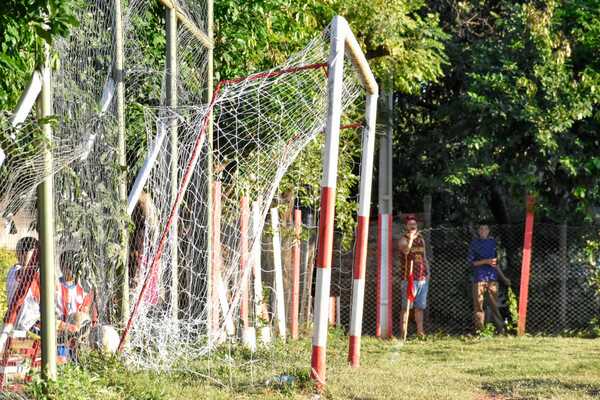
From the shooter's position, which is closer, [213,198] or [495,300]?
[213,198]

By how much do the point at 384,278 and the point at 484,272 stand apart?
153cm

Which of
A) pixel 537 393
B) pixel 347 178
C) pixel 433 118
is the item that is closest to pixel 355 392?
pixel 537 393

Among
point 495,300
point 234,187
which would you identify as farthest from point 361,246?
point 495,300

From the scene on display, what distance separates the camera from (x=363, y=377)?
381 inches

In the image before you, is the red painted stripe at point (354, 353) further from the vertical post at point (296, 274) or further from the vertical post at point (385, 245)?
the vertical post at point (385, 245)

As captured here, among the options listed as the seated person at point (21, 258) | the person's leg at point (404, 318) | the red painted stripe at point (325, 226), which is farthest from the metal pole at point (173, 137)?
the person's leg at point (404, 318)

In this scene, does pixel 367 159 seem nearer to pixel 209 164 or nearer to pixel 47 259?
pixel 209 164

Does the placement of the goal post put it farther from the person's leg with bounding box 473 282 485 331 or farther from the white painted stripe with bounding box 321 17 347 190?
the person's leg with bounding box 473 282 485 331

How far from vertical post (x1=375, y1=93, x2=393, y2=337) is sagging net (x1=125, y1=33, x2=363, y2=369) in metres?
5.18

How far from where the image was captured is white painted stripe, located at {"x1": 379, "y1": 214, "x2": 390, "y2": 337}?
16.1 meters

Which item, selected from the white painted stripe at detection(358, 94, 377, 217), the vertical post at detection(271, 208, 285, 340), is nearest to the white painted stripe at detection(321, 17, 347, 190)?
the white painted stripe at detection(358, 94, 377, 217)

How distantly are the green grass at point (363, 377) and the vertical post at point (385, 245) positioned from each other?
289 cm

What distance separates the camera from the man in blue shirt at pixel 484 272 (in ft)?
52.0

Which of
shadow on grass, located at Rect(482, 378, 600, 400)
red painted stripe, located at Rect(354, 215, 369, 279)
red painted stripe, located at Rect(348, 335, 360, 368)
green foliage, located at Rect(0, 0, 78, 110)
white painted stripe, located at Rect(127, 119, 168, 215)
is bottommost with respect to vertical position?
shadow on grass, located at Rect(482, 378, 600, 400)
